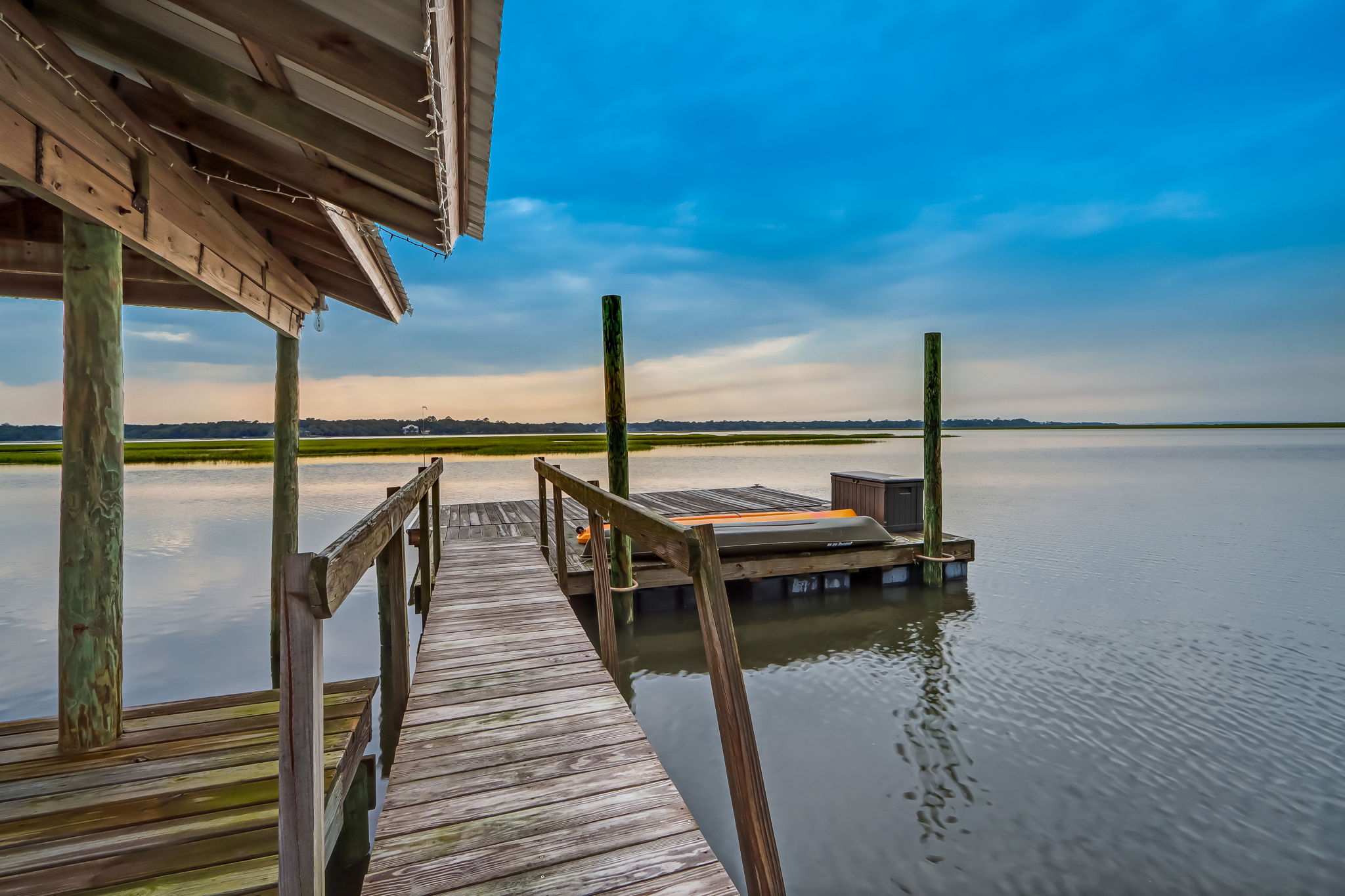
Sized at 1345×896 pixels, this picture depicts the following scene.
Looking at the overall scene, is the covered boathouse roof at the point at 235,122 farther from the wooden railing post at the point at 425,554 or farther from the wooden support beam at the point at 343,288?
the wooden railing post at the point at 425,554

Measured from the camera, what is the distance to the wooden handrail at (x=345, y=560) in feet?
3.99

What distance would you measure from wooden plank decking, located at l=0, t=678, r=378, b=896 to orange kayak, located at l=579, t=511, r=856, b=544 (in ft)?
16.7

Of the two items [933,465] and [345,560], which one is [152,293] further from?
[933,465]

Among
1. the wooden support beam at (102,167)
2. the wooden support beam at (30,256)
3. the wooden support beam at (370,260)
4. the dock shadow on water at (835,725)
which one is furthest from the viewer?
the wooden support beam at (30,256)

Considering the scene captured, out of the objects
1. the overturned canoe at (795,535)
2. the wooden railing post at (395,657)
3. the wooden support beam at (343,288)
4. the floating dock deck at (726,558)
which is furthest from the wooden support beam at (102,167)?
the overturned canoe at (795,535)

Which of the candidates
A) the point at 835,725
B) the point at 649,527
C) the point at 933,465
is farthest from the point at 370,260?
the point at 933,465

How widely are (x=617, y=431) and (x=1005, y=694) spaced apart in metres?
4.53

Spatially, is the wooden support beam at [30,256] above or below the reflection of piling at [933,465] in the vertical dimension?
above

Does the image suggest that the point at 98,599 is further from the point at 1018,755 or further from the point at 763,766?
the point at 1018,755

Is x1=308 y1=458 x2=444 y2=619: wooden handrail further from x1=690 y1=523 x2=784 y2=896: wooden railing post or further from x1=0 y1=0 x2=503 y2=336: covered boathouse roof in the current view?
x1=0 y1=0 x2=503 y2=336: covered boathouse roof

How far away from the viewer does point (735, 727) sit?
1.81m

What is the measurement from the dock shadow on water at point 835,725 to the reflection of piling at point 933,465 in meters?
0.38

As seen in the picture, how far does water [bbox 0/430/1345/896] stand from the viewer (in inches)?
127

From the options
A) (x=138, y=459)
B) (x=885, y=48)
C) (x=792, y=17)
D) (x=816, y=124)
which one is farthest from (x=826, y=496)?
(x=792, y=17)
